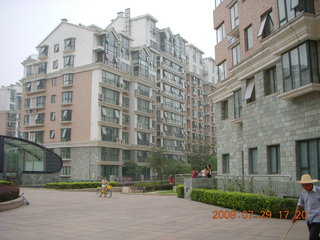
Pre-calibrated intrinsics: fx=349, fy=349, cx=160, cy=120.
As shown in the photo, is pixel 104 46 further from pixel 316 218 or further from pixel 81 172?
pixel 316 218

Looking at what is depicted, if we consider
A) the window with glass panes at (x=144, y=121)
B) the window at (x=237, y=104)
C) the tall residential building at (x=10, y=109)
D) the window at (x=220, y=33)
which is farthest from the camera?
the tall residential building at (x=10, y=109)

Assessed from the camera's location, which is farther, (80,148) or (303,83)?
(80,148)

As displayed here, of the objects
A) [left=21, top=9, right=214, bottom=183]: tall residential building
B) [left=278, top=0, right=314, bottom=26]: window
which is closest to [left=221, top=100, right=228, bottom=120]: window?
[left=278, top=0, right=314, bottom=26]: window

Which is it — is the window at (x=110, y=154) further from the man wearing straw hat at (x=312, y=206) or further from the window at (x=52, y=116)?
the man wearing straw hat at (x=312, y=206)

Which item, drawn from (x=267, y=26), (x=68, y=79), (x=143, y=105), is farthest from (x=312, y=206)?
(x=143, y=105)

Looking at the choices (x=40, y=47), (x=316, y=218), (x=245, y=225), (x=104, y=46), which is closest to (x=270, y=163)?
(x=245, y=225)

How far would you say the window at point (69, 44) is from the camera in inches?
2051

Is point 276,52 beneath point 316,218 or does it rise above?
above

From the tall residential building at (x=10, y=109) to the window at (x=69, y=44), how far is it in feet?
130

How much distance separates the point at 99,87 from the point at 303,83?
121 ft

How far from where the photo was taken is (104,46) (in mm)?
50875

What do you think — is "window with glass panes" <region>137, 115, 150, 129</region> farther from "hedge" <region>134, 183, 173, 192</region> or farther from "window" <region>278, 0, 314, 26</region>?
"window" <region>278, 0, 314, 26</region>

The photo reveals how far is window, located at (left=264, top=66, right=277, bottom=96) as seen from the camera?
18672mm

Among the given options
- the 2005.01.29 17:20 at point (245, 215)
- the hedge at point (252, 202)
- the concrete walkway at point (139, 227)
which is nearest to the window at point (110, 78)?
the hedge at point (252, 202)
